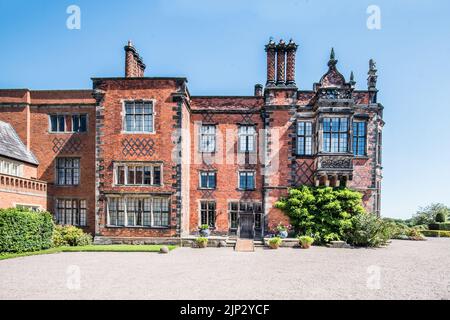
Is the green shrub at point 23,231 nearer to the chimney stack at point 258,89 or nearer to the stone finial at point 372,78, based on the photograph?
the chimney stack at point 258,89

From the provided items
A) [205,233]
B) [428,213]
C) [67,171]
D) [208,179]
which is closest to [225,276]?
[205,233]

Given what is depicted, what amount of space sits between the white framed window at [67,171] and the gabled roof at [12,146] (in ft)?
5.90

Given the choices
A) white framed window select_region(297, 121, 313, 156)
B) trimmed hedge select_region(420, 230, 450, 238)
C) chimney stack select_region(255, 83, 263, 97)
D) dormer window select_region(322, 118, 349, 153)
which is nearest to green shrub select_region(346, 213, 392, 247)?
dormer window select_region(322, 118, 349, 153)

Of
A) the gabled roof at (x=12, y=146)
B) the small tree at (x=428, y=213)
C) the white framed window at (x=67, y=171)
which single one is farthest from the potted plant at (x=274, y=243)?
the small tree at (x=428, y=213)

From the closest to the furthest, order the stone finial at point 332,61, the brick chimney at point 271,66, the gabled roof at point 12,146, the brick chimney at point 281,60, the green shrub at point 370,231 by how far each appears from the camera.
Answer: the green shrub at point 370,231, the gabled roof at point 12,146, the stone finial at point 332,61, the brick chimney at point 281,60, the brick chimney at point 271,66

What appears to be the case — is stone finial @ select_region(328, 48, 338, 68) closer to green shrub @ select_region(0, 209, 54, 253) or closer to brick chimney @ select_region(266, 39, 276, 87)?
brick chimney @ select_region(266, 39, 276, 87)

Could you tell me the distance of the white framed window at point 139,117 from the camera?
74.0 feet

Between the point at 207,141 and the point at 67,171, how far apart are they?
1156 centimetres

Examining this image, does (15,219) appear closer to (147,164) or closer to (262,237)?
(147,164)

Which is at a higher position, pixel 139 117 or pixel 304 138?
pixel 139 117

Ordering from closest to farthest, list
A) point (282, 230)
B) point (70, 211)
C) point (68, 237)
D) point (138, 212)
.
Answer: point (68, 237), point (138, 212), point (282, 230), point (70, 211)

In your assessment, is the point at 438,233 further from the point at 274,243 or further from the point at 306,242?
the point at 274,243

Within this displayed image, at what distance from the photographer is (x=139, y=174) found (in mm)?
22578

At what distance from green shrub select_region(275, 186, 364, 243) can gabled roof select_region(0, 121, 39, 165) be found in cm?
1966
